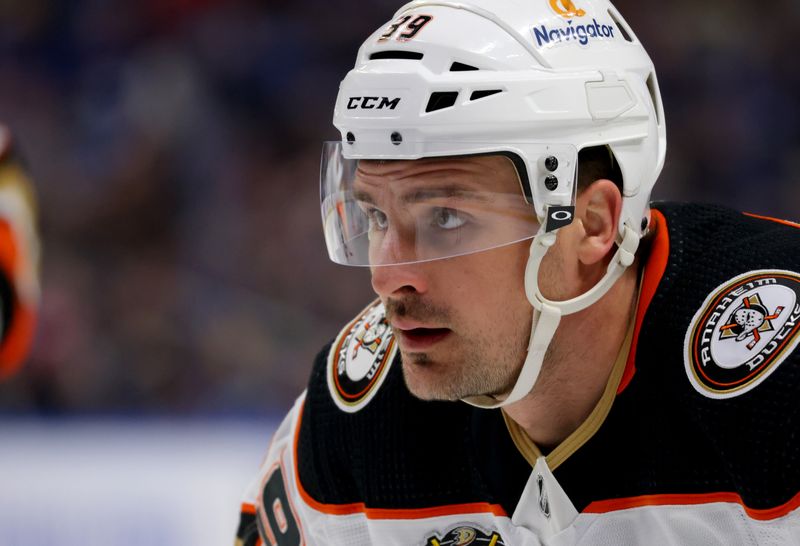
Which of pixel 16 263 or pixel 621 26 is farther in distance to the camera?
pixel 16 263

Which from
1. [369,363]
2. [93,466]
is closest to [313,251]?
[93,466]

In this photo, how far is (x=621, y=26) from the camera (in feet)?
6.49

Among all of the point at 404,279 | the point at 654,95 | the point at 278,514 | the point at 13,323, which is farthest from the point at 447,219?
the point at 13,323

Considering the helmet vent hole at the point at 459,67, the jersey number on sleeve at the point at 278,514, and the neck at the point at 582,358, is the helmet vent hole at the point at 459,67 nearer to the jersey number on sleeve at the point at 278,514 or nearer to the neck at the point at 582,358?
the neck at the point at 582,358

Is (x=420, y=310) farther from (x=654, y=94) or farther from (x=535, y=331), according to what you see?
(x=654, y=94)

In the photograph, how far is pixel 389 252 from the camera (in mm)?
1794

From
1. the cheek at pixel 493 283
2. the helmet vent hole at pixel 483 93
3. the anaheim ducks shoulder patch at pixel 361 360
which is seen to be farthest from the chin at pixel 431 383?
the helmet vent hole at pixel 483 93

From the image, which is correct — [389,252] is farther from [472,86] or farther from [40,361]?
[40,361]

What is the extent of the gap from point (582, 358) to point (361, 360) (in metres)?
0.52

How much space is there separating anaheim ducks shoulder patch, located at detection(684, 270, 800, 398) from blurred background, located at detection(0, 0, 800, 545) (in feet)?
8.38

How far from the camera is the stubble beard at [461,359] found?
5.92ft

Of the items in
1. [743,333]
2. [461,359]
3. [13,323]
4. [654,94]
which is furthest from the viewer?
[13,323]

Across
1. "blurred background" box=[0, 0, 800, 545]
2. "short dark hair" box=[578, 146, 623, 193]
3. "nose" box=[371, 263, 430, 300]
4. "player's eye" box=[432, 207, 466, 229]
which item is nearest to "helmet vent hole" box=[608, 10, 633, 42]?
"short dark hair" box=[578, 146, 623, 193]

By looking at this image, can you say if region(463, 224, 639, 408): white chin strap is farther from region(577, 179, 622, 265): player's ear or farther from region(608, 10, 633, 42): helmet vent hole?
region(608, 10, 633, 42): helmet vent hole
